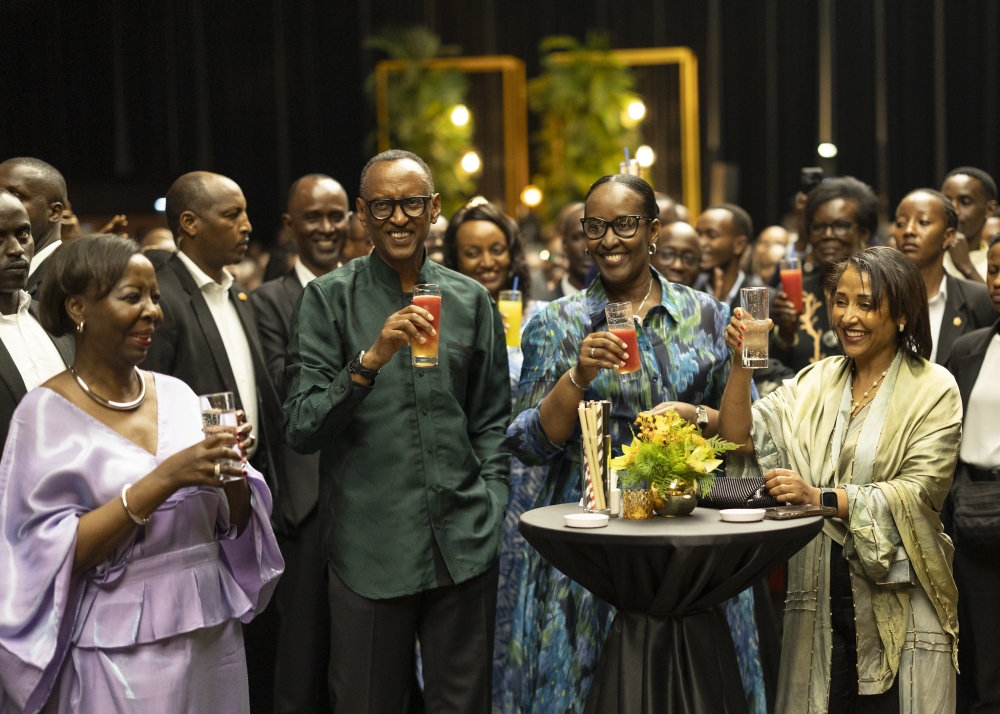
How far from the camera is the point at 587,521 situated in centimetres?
292

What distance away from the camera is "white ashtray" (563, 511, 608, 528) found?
2920 mm

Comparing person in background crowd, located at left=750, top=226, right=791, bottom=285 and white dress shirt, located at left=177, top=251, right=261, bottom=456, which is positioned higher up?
person in background crowd, located at left=750, top=226, right=791, bottom=285

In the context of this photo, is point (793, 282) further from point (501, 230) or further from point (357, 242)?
point (357, 242)

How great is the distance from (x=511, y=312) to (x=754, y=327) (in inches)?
61.8

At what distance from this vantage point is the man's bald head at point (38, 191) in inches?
165

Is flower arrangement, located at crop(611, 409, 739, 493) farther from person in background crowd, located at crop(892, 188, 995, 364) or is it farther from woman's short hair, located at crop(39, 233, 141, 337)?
person in background crowd, located at crop(892, 188, 995, 364)

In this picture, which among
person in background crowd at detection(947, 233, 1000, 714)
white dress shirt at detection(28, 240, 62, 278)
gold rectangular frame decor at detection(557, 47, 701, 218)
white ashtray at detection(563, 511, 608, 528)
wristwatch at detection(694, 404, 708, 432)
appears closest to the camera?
white ashtray at detection(563, 511, 608, 528)

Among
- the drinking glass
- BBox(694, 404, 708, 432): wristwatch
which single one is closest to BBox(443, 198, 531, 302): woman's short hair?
BBox(694, 404, 708, 432): wristwatch

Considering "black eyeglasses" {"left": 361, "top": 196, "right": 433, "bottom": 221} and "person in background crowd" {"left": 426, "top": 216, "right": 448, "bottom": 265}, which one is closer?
"black eyeglasses" {"left": 361, "top": 196, "right": 433, "bottom": 221}

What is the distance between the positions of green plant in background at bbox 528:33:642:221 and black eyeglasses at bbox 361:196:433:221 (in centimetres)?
977

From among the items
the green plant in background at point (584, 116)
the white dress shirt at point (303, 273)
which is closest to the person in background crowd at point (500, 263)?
the white dress shirt at point (303, 273)

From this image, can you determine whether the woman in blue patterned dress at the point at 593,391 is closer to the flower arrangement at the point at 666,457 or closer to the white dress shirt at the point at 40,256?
the flower arrangement at the point at 666,457

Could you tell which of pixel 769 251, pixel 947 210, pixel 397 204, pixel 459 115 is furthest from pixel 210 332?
pixel 459 115

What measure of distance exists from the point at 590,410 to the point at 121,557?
1.25 m
